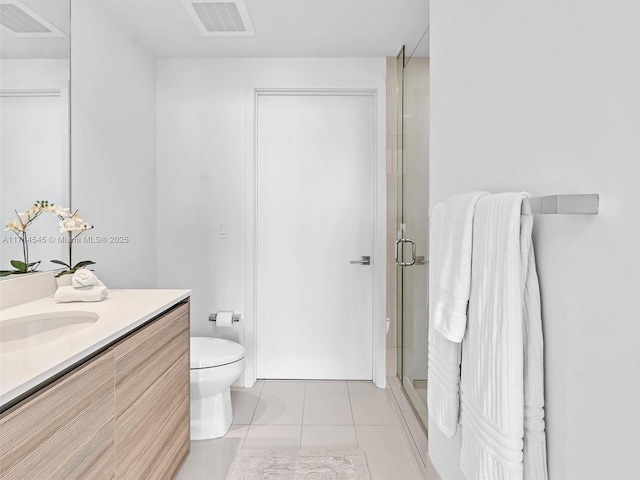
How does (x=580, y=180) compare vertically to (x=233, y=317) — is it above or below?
above

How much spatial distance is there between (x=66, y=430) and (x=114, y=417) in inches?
10.3

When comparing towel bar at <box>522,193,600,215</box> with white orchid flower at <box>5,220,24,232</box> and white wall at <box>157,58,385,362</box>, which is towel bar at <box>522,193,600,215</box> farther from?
white wall at <box>157,58,385,362</box>

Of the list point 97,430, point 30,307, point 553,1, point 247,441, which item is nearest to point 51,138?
point 30,307

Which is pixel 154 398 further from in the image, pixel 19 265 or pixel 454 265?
pixel 454 265

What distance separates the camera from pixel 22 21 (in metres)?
1.73

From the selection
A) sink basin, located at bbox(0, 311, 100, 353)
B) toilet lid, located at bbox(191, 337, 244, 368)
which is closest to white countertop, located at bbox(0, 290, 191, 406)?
sink basin, located at bbox(0, 311, 100, 353)

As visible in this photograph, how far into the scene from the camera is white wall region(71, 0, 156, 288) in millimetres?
2143

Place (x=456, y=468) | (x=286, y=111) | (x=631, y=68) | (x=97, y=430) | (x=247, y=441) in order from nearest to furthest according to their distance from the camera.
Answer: (x=631, y=68), (x=97, y=430), (x=456, y=468), (x=247, y=441), (x=286, y=111)

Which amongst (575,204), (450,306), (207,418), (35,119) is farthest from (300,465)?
(35,119)

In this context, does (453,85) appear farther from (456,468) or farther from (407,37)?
(407,37)

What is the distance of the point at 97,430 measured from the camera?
46.6 inches

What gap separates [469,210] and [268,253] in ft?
7.06

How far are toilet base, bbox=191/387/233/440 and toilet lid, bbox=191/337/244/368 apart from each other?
0.22m

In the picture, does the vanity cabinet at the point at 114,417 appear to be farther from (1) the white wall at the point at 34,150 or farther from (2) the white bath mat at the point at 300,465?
(1) the white wall at the point at 34,150
